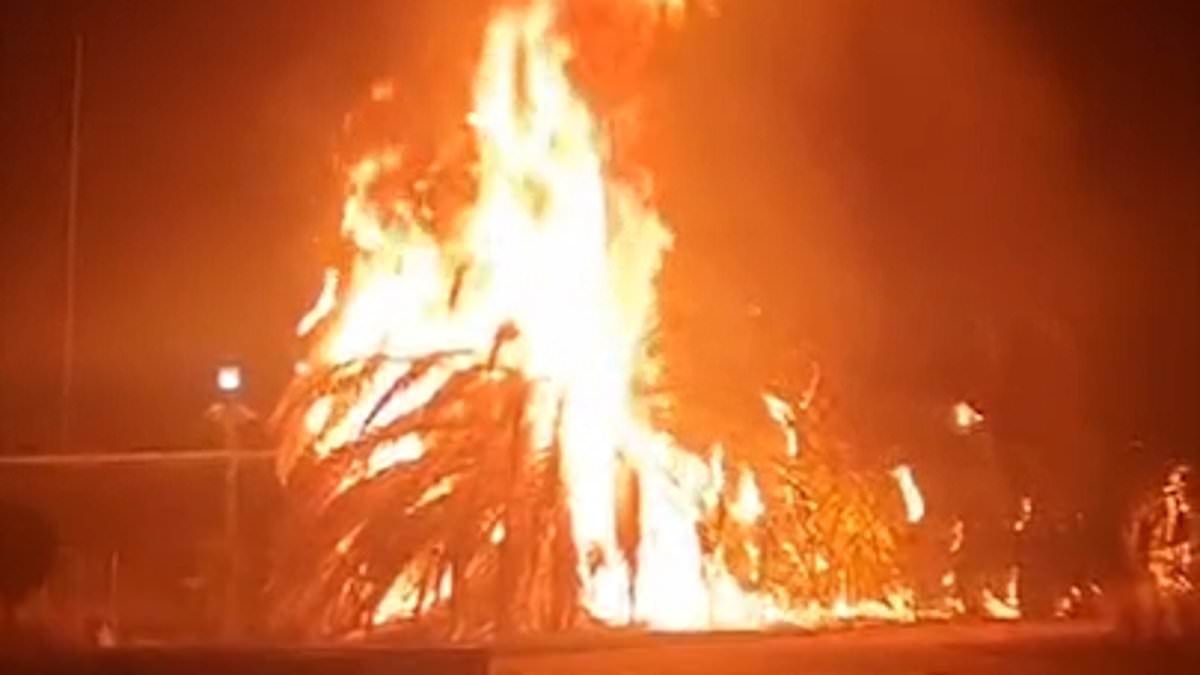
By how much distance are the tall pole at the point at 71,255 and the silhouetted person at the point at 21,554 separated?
126 cm

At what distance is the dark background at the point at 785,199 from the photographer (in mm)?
13766

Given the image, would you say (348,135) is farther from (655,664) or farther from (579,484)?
(655,664)

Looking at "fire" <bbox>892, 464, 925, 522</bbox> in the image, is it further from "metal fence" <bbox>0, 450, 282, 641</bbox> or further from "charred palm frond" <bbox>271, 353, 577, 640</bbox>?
"metal fence" <bbox>0, 450, 282, 641</bbox>

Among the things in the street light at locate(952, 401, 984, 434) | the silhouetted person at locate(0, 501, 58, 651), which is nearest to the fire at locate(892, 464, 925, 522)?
the street light at locate(952, 401, 984, 434)

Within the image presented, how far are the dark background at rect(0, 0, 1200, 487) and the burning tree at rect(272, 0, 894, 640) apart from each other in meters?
0.76

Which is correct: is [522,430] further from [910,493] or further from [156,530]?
[910,493]

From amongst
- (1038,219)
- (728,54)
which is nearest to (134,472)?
(728,54)

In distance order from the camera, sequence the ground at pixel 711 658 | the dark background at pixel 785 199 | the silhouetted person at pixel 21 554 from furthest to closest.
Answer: the dark background at pixel 785 199 < the silhouetted person at pixel 21 554 < the ground at pixel 711 658

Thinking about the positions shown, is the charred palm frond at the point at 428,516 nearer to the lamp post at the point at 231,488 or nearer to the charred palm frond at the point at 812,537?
the lamp post at the point at 231,488

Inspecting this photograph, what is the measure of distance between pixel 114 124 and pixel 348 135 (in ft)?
4.91

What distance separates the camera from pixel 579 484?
11.8 metres

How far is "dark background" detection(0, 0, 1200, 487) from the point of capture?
542 inches

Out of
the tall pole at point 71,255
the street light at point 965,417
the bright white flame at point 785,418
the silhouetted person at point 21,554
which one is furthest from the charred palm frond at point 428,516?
the street light at point 965,417

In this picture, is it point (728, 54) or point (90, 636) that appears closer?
point (90, 636)
